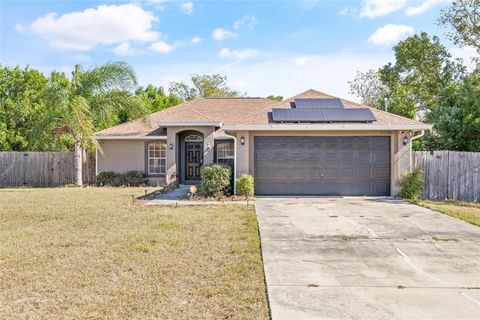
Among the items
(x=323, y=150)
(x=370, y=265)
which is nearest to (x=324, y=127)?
(x=323, y=150)

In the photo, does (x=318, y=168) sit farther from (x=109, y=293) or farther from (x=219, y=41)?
(x=219, y=41)

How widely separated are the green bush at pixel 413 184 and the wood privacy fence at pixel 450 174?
2.71ft

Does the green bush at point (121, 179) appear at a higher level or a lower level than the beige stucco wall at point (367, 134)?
lower

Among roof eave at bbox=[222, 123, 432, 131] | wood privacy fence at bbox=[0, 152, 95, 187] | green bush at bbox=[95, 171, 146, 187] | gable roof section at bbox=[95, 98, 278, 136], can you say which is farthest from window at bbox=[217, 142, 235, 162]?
wood privacy fence at bbox=[0, 152, 95, 187]

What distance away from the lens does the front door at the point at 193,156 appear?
19.6m

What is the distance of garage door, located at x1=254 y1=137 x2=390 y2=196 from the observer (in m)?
14.0

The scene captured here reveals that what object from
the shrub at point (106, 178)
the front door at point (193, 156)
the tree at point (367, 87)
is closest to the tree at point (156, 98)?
the shrub at point (106, 178)

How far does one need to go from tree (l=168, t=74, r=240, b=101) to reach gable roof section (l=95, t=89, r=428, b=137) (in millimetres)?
18608

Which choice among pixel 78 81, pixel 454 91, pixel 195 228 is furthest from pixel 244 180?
pixel 454 91

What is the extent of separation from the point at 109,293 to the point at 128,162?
16110 millimetres

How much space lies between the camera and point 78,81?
1947cm

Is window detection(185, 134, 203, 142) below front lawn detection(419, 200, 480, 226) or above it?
above

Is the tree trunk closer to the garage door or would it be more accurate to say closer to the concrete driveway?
the garage door

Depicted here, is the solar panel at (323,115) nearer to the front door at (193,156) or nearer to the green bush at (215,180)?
the green bush at (215,180)
